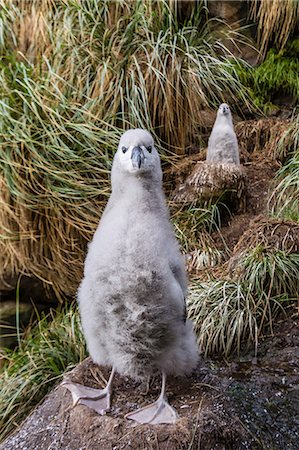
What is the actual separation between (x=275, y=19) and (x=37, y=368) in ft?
9.49

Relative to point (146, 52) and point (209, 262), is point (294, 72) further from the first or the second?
point (209, 262)

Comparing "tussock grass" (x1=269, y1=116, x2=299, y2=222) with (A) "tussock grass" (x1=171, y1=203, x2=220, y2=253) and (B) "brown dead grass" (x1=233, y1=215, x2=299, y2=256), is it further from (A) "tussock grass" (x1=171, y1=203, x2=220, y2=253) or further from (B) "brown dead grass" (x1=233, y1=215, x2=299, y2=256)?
(A) "tussock grass" (x1=171, y1=203, x2=220, y2=253)

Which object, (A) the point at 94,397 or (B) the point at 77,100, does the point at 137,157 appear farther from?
(B) the point at 77,100

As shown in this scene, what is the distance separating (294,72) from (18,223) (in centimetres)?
225

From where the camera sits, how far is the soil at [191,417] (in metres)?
1.87

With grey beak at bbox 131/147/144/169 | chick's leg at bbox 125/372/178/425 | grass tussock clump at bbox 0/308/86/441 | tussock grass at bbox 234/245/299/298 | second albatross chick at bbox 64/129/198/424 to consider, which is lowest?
grass tussock clump at bbox 0/308/86/441

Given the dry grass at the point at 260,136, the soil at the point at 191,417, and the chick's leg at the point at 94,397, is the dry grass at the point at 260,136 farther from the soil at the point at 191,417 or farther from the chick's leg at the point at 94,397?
the chick's leg at the point at 94,397

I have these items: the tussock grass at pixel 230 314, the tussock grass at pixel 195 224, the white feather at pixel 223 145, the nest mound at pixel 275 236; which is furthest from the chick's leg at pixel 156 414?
the white feather at pixel 223 145

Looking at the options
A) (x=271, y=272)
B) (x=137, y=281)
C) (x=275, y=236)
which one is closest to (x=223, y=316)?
(x=271, y=272)

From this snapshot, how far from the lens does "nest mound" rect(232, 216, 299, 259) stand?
310 cm

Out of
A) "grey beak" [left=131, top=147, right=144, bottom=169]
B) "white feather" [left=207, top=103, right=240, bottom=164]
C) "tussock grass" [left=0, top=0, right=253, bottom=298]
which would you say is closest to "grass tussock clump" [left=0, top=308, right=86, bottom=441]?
"tussock grass" [left=0, top=0, right=253, bottom=298]

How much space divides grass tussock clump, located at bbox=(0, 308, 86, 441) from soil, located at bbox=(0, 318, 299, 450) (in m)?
0.90

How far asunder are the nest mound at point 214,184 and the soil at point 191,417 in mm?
1308

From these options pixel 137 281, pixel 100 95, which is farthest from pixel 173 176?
pixel 137 281
